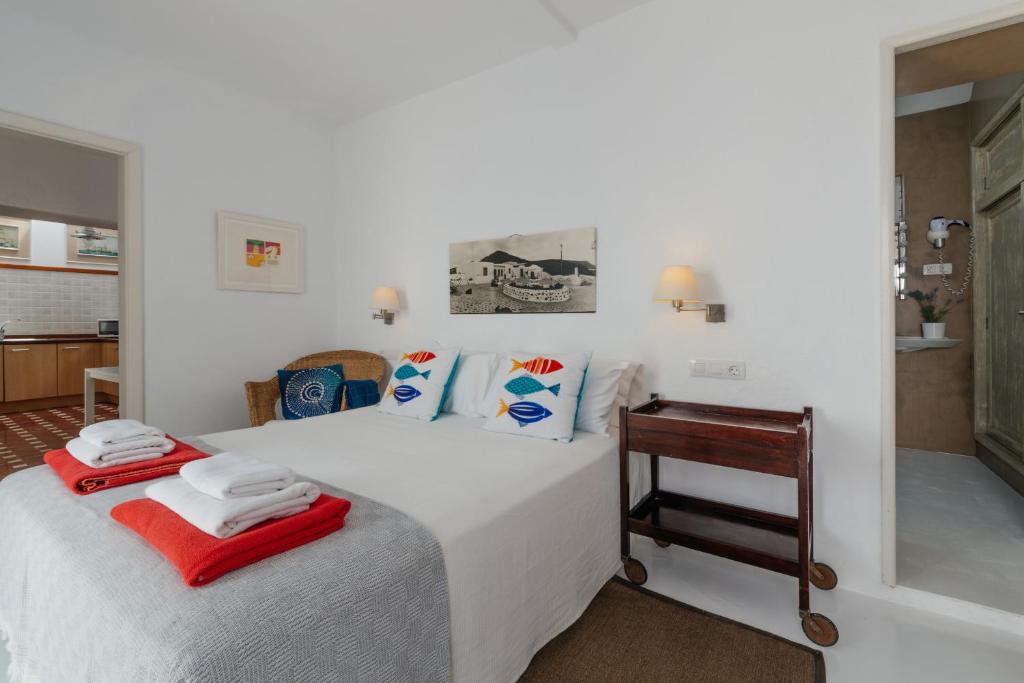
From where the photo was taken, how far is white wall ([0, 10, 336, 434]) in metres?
2.71

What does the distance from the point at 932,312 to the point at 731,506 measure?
2.77 m

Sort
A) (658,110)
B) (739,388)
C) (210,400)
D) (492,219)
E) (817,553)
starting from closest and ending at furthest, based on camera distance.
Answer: (817,553) < (739,388) < (658,110) < (492,219) < (210,400)

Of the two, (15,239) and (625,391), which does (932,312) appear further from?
(15,239)

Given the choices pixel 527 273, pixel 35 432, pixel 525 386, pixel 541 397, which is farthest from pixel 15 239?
pixel 541 397

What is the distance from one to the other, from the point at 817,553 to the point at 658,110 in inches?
89.5

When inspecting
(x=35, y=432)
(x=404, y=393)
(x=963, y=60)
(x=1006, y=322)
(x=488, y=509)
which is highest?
(x=963, y=60)

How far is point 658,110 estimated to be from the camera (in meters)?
2.51

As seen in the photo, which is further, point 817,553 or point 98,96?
point 98,96

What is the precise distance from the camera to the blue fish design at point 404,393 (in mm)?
2791

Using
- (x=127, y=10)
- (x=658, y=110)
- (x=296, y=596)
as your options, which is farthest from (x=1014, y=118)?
(x=127, y=10)

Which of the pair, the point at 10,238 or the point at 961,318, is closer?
the point at 961,318

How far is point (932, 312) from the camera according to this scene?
3.65m

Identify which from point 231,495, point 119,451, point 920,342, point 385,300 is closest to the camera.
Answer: point 231,495

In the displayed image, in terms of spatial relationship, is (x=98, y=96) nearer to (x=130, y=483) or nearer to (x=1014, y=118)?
(x=130, y=483)
